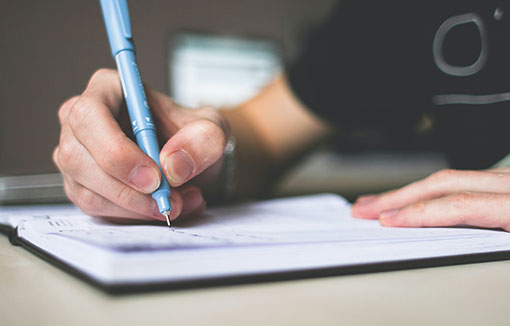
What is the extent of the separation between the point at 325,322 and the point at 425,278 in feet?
0.30

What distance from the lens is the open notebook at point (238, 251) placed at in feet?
0.60

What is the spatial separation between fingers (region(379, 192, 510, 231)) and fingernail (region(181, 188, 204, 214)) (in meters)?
0.18

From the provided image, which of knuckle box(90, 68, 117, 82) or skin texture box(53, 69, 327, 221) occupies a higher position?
knuckle box(90, 68, 117, 82)

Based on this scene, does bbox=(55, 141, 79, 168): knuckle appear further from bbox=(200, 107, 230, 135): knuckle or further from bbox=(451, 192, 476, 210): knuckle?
bbox=(451, 192, 476, 210): knuckle

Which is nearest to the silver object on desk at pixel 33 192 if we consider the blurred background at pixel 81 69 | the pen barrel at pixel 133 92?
the pen barrel at pixel 133 92

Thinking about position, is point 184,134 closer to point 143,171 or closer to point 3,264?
point 143,171

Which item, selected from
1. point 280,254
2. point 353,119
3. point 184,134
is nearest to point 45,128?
point 353,119

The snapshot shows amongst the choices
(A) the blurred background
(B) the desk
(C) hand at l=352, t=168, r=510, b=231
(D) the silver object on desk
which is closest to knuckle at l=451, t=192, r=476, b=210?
(C) hand at l=352, t=168, r=510, b=231

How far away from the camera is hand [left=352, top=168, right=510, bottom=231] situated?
1.03 feet

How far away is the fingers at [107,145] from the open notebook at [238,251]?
4cm

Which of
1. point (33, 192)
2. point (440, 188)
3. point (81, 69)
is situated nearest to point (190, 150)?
point (440, 188)

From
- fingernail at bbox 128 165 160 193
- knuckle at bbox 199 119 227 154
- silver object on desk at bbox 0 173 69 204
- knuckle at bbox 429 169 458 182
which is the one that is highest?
knuckle at bbox 199 119 227 154

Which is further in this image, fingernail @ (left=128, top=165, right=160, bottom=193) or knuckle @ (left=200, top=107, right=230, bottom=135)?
knuckle @ (left=200, top=107, right=230, bottom=135)

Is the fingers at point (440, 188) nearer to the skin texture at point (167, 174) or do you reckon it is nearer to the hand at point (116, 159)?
the skin texture at point (167, 174)
